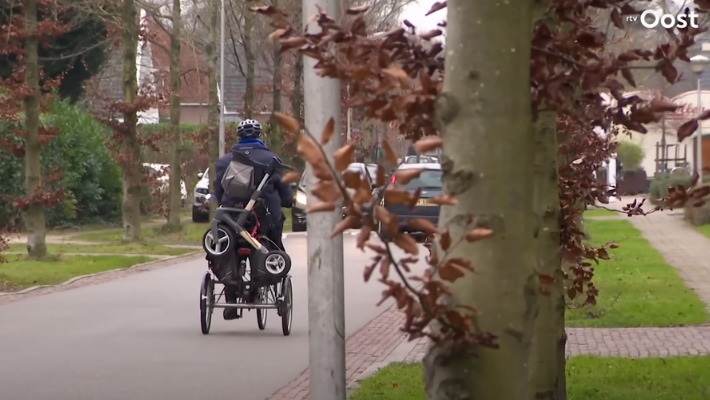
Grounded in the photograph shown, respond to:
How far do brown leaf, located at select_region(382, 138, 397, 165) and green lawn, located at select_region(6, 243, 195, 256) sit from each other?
2053cm

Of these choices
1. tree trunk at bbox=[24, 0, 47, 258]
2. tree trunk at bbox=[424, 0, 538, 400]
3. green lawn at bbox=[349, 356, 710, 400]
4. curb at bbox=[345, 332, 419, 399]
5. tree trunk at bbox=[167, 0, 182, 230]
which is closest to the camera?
tree trunk at bbox=[424, 0, 538, 400]

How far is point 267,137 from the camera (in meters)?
41.5

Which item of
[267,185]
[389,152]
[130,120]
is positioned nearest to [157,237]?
[130,120]

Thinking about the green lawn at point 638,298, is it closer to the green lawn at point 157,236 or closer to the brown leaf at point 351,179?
the green lawn at point 157,236

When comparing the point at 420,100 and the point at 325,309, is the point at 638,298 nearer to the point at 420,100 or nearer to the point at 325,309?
the point at 325,309

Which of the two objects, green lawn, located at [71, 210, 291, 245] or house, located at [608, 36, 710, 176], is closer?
green lawn, located at [71, 210, 291, 245]

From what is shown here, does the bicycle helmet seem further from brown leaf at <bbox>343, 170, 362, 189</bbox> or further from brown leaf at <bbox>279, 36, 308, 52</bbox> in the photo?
brown leaf at <bbox>343, 170, 362, 189</bbox>

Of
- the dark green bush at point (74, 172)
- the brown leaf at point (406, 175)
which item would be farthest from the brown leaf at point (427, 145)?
the dark green bush at point (74, 172)

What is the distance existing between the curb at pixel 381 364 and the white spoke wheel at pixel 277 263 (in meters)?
1.27

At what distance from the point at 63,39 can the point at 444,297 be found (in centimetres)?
3112

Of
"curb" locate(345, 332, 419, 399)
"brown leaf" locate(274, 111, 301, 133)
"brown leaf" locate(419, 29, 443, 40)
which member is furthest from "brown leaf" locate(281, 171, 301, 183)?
"curb" locate(345, 332, 419, 399)

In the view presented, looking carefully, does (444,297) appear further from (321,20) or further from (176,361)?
(176,361)

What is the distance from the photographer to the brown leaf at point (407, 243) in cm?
314

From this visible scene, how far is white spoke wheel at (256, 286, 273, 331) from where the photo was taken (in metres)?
12.1
